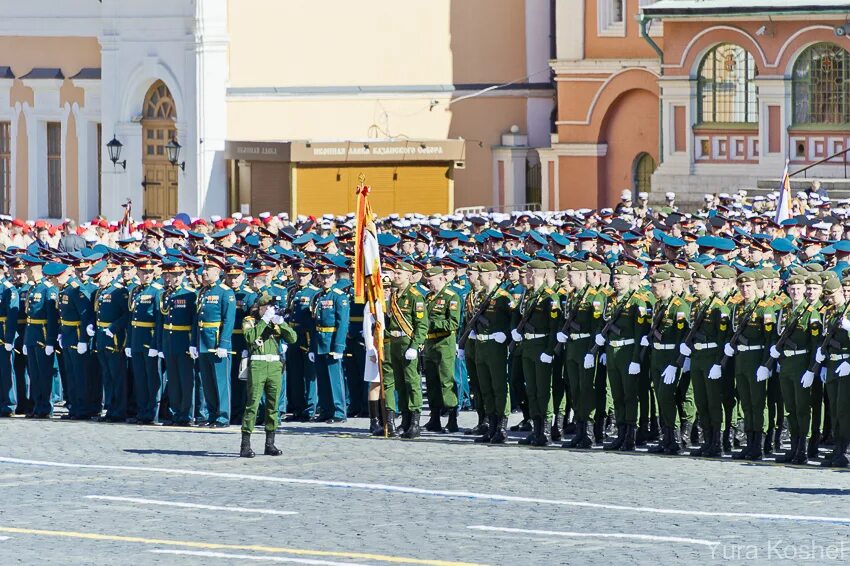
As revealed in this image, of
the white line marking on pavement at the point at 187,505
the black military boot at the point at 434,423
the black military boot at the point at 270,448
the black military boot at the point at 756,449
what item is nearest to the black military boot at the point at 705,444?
the black military boot at the point at 756,449

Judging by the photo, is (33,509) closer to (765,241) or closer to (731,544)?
(731,544)

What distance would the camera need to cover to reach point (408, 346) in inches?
778

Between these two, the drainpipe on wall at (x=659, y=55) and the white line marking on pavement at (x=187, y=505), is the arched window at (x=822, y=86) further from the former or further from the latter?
the white line marking on pavement at (x=187, y=505)

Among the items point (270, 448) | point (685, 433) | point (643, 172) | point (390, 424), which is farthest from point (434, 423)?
point (643, 172)

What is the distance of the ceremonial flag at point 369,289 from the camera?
779 inches

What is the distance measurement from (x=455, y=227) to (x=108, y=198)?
59.6 feet

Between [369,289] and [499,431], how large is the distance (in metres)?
1.83

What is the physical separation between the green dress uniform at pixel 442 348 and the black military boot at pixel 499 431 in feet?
2.37

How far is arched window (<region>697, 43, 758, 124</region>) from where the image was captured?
131ft

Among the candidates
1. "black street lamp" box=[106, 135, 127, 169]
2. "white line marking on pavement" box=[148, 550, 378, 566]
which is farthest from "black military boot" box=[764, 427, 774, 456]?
"black street lamp" box=[106, 135, 127, 169]

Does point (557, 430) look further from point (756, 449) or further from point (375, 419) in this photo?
point (756, 449)

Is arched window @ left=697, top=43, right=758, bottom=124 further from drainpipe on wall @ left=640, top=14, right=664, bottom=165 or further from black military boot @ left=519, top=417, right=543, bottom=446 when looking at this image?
black military boot @ left=519, top=417, right=543, bottom=446

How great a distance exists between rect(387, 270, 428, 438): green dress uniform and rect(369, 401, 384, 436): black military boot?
27cm

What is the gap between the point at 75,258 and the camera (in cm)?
2302
